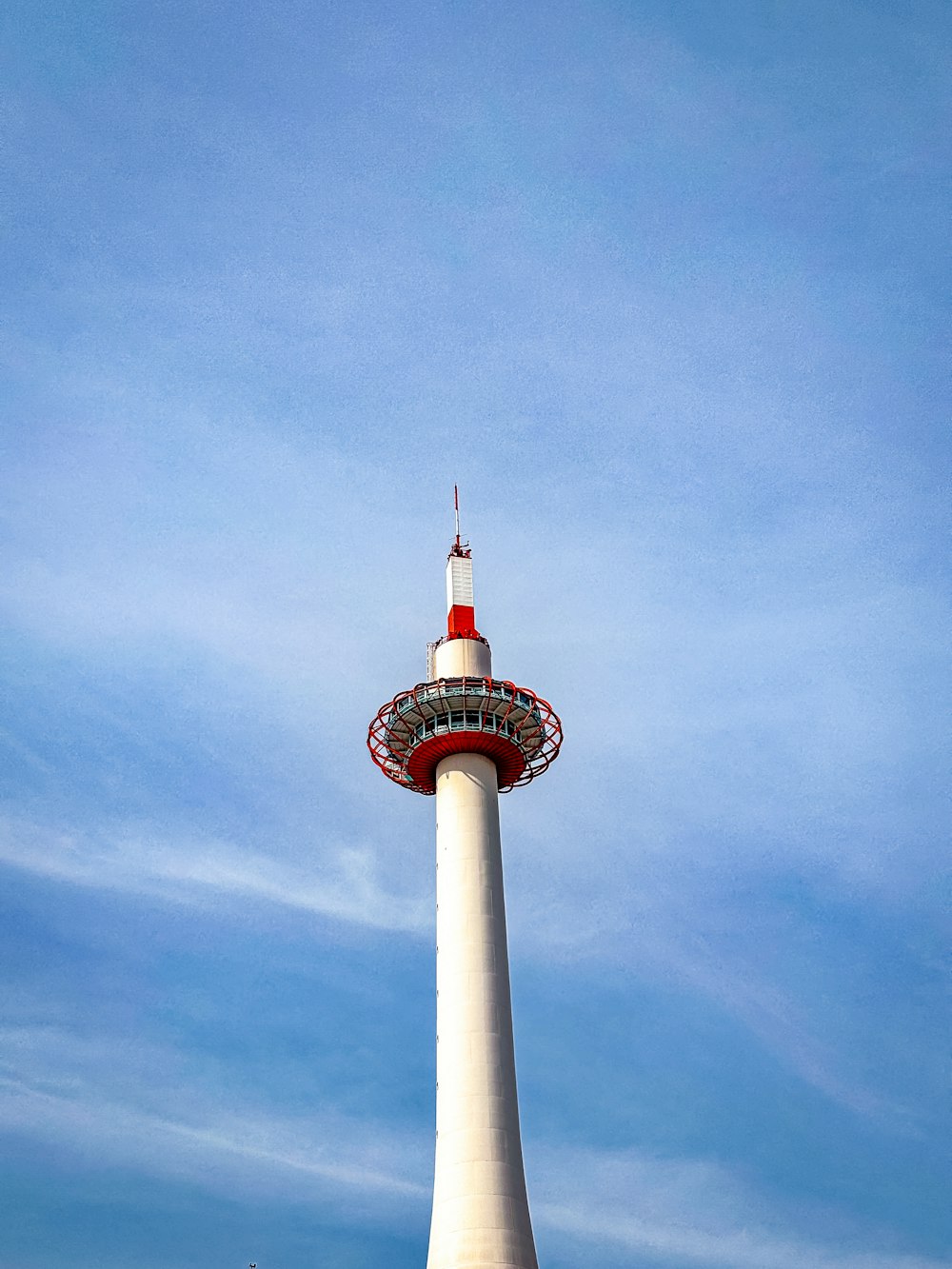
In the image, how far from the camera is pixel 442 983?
87562 mm

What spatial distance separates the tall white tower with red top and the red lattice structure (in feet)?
0.28

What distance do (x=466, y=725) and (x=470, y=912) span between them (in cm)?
1219

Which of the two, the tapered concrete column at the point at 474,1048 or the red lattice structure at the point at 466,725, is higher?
the red lattice structure at the point at 466,725

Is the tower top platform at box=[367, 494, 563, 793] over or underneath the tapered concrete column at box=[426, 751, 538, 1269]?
over

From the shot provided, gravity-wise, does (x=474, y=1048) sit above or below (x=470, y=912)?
below

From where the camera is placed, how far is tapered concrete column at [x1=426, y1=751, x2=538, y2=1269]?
261 ft

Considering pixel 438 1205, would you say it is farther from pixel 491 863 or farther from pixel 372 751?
pixel 372 751

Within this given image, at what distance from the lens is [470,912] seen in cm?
8906

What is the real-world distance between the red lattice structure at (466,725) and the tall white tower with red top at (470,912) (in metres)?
0.09

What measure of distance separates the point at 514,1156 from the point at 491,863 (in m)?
17.4

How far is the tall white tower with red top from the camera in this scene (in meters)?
80.2

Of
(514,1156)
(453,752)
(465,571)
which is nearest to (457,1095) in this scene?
(514,1156)

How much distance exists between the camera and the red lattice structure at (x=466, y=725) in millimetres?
94938

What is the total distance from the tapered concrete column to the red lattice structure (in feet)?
4.06
